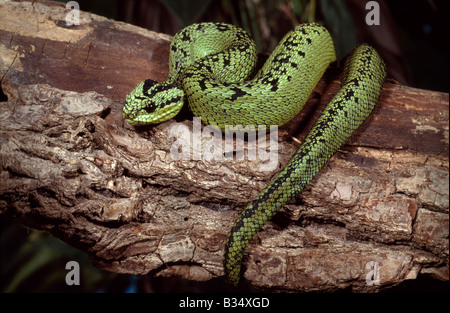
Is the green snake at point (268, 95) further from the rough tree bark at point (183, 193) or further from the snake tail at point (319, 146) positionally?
the rough tree bark at point (183, 193)

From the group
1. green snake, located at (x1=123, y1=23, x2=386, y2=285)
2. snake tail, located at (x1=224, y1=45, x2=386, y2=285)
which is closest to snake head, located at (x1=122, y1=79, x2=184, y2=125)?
green snake, located at (x1=123, y1=23, x2=386, y2=285)

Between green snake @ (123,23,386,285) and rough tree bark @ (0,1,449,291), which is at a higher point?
green snake @ (123,23,386,285)

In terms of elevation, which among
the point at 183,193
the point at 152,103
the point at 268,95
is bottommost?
the point at 183,193

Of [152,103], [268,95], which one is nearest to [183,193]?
[152,103]

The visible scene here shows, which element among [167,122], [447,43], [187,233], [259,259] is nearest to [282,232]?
[259,259]

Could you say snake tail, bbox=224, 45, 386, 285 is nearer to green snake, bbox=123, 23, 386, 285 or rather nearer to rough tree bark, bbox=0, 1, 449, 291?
green snake, bbox=123, 23, 386, 285

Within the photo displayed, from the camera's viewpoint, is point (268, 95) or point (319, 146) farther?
point (268, 95)

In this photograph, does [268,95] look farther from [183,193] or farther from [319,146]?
[183,193]
